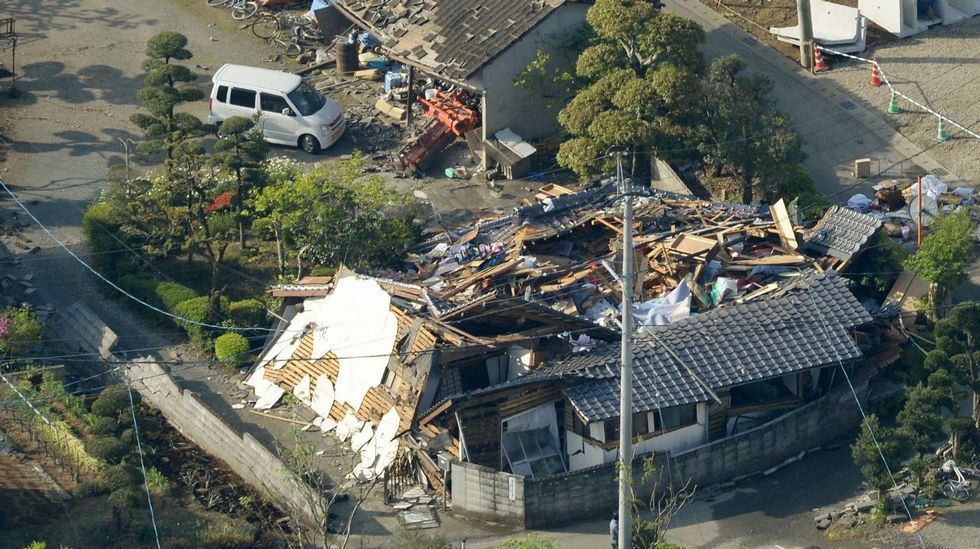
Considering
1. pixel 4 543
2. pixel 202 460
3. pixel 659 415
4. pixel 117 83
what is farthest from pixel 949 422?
pixel 117 83

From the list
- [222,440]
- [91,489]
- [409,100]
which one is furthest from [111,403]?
[409,100]

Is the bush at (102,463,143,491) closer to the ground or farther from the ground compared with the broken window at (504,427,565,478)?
farther from the ground

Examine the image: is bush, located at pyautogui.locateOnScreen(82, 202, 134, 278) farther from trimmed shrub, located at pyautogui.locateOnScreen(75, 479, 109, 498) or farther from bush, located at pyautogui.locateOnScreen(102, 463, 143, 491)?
trimmed shrub, located at pyautogui.locateOnScreen(75, 479, 109, 498)

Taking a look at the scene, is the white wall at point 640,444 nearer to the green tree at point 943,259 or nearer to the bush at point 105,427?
the green tree at point 943,259

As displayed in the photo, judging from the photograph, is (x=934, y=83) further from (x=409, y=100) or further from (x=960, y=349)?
(x=960, y=349)

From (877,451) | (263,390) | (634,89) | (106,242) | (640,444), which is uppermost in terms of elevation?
(634,89)

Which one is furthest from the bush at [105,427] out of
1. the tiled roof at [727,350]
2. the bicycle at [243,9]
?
the bicycle at [243,9]

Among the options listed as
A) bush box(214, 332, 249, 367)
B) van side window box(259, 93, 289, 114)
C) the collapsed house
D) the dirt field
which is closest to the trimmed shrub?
the collapsed house

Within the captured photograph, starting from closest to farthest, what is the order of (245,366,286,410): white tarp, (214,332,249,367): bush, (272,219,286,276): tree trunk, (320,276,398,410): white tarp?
(320,276,398,410): white tarp
(245,366,286,410): white tarp
(214,332,249,367): bush
(272,219,286,276): tree trunk
